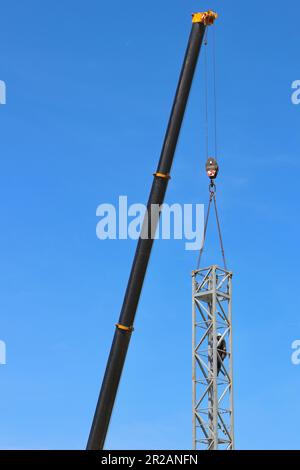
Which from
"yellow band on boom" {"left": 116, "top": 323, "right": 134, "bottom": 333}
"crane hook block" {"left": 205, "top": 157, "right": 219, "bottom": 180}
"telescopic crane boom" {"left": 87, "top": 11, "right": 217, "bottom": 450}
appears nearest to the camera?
"telescopic crane boom" {"left": 87, "top": 11, "right": 217, "bottom": 450}

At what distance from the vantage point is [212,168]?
1502 inches

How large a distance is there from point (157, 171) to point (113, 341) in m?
5.42

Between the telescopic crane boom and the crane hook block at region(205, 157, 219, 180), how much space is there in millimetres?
10147

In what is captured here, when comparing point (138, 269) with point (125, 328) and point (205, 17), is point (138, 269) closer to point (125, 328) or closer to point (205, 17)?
point (125, 328)

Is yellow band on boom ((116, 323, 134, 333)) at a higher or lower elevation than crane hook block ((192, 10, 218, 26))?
lower

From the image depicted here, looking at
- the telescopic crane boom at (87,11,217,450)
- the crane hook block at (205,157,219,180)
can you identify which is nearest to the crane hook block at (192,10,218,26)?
the telescopic crane boom at (87,11,217,450)

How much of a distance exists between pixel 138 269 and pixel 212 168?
13.1 metres

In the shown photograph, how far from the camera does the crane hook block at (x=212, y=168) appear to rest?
125 feet

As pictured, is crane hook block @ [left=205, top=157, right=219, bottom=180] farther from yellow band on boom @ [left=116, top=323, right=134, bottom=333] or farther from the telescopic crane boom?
yellow band on boom @ [left=116, top=323, right=134, bottom=333]

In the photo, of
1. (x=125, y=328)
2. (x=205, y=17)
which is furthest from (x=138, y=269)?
(x=205, y=17)

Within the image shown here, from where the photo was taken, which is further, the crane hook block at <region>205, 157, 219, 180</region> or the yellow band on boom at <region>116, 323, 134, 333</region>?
the crane hook block at <region>205, 157, 219, 180</region>

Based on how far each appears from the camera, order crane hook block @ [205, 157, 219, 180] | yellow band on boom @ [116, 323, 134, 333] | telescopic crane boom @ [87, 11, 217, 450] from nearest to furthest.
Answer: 1. telescopic crane boom @ [87, 11, 217, 450]
2. yellow band on boom @ [116, 323, 134, 333]
3. crane hook block @ [205, 157, 219, 180]

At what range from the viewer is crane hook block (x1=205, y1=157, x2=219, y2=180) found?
38125 millimetres

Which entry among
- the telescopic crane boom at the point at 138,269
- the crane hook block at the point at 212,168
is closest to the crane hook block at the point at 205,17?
the telescopic crane boom at the point at 138,269
